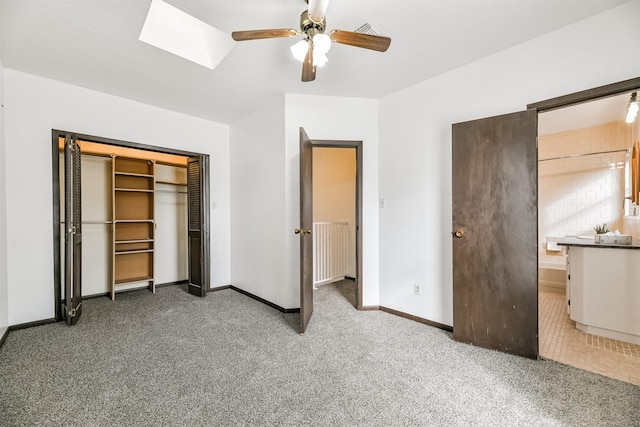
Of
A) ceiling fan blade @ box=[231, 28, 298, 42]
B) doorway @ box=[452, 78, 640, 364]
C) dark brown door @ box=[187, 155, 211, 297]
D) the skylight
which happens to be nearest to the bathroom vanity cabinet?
doorway @ box=[452, 78, 640, 364]

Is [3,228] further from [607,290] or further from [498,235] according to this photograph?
[607,290]

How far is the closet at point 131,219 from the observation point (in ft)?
12.2

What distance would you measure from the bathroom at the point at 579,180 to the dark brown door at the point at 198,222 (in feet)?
14.4

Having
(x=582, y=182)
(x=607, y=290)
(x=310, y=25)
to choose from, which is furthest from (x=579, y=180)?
(x=310, y=25)

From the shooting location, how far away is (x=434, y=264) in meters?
2.80

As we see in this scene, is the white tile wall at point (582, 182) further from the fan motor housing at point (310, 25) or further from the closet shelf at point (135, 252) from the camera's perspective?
the closet shelf at point (135, 252)

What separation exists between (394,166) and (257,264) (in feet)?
7.37

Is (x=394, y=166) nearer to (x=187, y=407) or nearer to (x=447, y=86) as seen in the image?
(x=447, y=86)

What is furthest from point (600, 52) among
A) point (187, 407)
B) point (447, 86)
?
point (187, 407)

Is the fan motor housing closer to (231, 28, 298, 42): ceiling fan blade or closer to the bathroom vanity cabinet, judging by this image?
(231, 28, 298, 42): ceiling fan blade

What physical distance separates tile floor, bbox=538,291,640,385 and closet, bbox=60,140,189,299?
16.0 ft

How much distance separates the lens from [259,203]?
3.69 metres

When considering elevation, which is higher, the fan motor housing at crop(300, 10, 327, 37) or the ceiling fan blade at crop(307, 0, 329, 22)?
the fan motor housing at crop(300, 10, 327, 37)

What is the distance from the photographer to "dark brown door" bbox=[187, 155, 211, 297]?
12.9 ft
